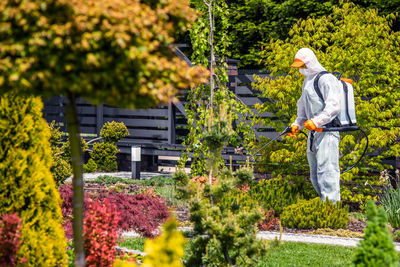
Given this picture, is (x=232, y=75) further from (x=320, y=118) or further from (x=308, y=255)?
(x=308, y=255)

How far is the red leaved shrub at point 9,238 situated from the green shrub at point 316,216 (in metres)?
4.44

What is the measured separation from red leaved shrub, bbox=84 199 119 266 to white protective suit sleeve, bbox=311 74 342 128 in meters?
3.57

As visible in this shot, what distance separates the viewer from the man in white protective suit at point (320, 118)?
7211 mm

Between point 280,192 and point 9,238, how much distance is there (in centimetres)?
520

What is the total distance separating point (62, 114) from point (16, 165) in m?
13.6

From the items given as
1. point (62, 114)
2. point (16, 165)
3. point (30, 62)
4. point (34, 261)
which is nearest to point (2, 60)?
point (30, 62)

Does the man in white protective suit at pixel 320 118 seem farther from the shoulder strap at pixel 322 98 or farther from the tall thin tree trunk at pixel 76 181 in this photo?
the tall thin tree trunk at pixel 76 181

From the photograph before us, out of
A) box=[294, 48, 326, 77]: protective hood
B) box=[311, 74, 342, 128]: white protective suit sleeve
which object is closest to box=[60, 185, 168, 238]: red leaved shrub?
box=[311, 74, 342, 128]: white protective suit sleeve

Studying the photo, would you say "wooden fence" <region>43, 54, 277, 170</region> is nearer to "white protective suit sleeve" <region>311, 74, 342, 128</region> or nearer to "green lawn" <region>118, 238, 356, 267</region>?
"white protective suit sleeve" <region>311, 74, 342, 128</region>

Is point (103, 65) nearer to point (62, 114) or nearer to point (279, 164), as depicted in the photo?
point (279, 164)

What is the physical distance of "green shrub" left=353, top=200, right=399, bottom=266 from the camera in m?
3.51

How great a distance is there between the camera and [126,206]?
5.81 m

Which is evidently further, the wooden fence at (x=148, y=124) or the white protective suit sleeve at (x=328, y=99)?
the wooden fence at (x=148, y=124)

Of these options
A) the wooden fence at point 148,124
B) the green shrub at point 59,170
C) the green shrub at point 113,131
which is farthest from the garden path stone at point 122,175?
the green shrub at point 59,170
